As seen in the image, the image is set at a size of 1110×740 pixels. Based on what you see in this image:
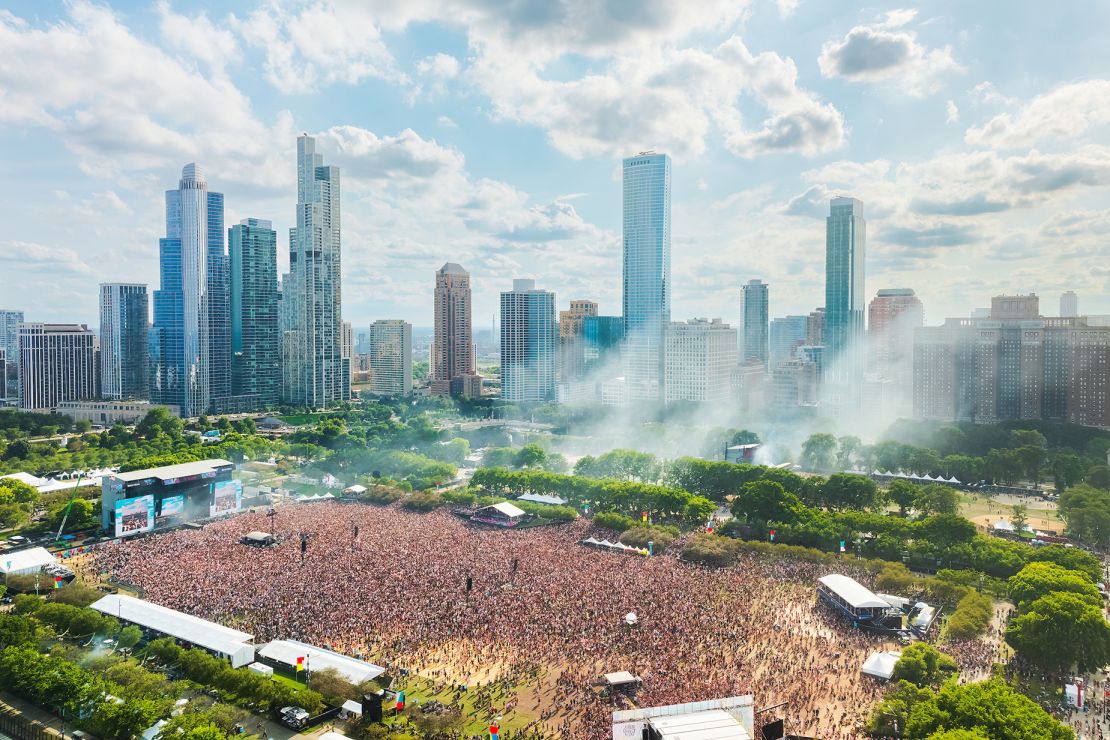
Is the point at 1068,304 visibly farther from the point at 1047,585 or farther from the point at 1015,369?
the point at 1047,585

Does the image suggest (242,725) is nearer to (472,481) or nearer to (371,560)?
(371,560)

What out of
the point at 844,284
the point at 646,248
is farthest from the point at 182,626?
the point at 844,284

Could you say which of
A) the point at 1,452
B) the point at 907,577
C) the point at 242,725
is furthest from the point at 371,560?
the point at 1,452

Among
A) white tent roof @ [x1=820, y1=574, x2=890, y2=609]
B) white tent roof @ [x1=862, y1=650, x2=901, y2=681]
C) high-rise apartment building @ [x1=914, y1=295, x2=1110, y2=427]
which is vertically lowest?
white tent roof @ [x1=862, y1=650, x2=901, y2=681]

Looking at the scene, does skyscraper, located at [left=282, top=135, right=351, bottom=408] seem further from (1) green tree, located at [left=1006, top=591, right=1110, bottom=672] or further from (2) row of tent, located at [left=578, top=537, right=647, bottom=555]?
(1) green tree, located at [left=1006, top=591, right=1110, bottom=672]

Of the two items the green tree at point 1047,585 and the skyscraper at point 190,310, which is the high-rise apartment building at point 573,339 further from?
the green tree at point 1047,585

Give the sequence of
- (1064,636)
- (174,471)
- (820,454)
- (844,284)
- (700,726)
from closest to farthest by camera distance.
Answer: (700,726)
(1064,636)
(174,471)
(820,454)
(844,284)

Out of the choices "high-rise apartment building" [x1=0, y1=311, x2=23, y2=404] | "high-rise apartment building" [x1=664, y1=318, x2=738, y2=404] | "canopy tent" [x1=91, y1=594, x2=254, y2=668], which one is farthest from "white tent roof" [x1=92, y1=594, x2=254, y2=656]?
"high-rise apartment building" [x1=0, y1=311, x2=23, y2=404]
